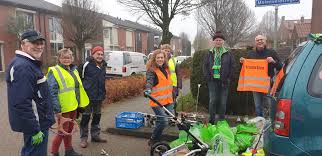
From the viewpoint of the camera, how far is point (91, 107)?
5816 millimetres

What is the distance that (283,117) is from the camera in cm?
291

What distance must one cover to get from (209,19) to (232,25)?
2.59 m

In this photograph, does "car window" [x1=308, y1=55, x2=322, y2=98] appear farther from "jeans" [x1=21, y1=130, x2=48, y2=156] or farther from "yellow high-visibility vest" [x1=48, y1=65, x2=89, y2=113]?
"yellow high-visibility vest" [x1=48, y1=65, x2=89, y2=113]

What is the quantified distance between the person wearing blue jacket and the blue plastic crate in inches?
121

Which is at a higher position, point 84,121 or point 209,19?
point 209,19

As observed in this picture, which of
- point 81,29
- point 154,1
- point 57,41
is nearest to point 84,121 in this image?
point 154,1

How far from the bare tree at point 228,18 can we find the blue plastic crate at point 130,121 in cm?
2204

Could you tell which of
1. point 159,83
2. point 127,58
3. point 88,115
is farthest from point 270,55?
point 127,58

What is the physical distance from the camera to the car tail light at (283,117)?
2.87 metres

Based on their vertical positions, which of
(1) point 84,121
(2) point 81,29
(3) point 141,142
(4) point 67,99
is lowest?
(3) point 141,142

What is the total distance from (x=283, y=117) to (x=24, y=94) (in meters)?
2.48

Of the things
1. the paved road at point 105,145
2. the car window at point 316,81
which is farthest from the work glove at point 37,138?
the car window at point 316,81

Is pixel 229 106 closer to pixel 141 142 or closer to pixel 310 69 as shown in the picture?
pixel 141 142

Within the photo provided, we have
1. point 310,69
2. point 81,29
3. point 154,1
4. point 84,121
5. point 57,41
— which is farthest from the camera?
point 57,41
